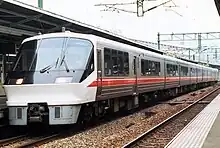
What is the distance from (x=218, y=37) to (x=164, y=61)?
23.3m

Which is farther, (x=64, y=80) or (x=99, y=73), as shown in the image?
(x=99, y=73)

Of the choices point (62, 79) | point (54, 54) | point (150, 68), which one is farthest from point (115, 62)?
point (150, 68)

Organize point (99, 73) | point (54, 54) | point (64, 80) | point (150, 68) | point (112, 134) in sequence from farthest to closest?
point (150, 68)
point (99, 73)
point (54, 54)
point (112, 134)
point (64, 80)

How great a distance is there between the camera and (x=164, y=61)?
2495cm

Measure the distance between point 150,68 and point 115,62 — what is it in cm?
651

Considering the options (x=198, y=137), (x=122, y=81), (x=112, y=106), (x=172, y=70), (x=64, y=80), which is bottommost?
(x=198, y=137)

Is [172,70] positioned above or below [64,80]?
above

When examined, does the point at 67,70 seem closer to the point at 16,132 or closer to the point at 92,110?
the point at 92,110

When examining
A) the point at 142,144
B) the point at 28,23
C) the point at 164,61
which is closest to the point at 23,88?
the point at 142,144

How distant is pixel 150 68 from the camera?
20.5m

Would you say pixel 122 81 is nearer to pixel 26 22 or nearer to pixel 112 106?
pixel 112 106

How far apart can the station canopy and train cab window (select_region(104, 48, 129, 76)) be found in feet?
9.85

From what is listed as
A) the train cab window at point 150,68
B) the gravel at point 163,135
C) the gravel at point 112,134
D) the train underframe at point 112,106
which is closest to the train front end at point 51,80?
the train underframe at point 112,106

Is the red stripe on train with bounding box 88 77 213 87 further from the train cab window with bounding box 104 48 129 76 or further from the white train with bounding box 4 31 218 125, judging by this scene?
the train cab window with bounding box 104 48 129 76
